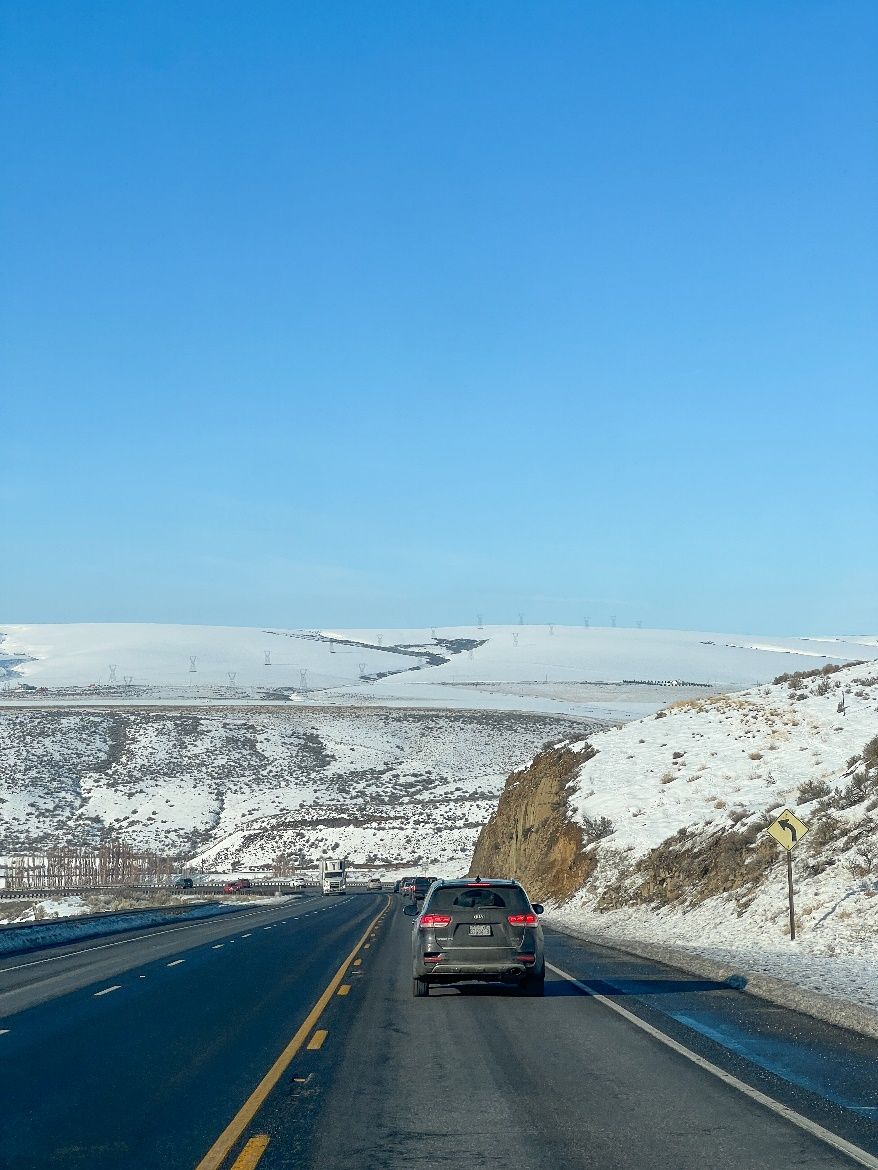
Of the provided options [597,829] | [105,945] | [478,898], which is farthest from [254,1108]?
[597,829]

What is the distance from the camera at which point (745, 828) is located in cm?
3688

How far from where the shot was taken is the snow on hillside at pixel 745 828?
80.7 feet

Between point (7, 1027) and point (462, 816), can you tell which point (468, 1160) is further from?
point (462, 816)

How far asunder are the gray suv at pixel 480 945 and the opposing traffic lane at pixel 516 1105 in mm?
2434

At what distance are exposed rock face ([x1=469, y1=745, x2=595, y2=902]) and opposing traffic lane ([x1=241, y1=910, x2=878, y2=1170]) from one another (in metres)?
34.4

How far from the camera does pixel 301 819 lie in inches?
4636

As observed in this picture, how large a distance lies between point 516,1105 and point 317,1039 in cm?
432

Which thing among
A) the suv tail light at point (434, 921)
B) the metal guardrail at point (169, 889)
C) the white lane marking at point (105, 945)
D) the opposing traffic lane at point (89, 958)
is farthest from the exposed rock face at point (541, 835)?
the suv tail light at point (434, 921)

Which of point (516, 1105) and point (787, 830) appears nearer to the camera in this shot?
point (516, 1105)

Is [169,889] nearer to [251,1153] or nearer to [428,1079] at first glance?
[428,1079]

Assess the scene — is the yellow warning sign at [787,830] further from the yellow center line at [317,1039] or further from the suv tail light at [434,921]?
the yellow center line at [317,1039]

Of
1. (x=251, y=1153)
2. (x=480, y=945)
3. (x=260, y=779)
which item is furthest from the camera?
(x=260, y=779)

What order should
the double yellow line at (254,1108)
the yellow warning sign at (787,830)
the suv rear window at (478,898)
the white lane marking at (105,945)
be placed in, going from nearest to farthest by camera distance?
the double yellow line at (254,1108)
the suv rear window at (478,898)
the yellow warning sign at (787,830)
the white lane marking at (105,945)

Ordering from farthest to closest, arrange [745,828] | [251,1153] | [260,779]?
[260,779] < [745,828] < [251,1153]
